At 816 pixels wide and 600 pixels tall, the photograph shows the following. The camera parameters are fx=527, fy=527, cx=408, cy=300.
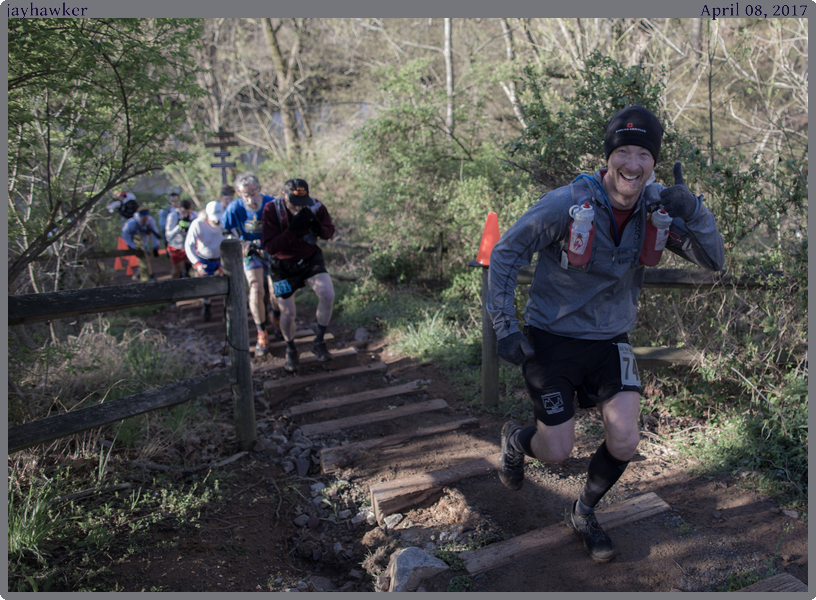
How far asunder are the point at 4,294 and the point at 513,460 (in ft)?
9.27

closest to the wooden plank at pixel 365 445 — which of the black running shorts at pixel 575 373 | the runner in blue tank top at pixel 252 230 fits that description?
the black running shorts at pixel 575 373

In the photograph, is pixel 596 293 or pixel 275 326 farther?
pixel 275 326

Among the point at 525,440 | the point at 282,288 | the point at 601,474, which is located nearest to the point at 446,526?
the point at 525,440

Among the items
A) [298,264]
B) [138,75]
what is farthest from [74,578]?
[298,264]

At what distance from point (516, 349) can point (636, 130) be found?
1.15m

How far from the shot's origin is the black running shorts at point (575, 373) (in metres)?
2.57

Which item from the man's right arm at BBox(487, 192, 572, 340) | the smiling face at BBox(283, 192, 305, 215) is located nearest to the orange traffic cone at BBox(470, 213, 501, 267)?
the man's right arm at BBox(487, 192, 572, 340)

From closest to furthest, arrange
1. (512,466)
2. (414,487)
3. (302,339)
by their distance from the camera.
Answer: (512,466) < (414,487) < (302,339)

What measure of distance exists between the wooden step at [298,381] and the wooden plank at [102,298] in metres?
1.51

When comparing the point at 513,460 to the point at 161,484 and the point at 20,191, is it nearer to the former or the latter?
the point at 161,484

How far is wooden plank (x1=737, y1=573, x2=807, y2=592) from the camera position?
7.68 feet

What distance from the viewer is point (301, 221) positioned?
518 centimetres

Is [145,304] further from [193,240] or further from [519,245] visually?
[193,240]

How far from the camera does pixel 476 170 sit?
328 inches
